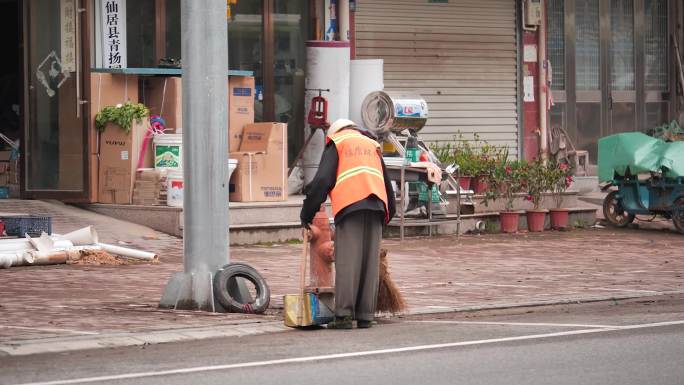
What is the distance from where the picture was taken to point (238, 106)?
66.1 feet

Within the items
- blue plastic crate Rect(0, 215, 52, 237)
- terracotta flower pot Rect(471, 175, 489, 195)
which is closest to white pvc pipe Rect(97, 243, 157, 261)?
blue plastic crate Rect(0, 215, 52, 237)

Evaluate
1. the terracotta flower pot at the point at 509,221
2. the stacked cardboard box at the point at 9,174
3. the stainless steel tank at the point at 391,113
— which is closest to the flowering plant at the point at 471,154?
the terracotta flower pot at the point at 509,221

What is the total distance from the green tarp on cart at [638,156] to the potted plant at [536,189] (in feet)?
3.82

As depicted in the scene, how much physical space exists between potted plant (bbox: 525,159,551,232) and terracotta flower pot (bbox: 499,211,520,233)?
1.25 ft

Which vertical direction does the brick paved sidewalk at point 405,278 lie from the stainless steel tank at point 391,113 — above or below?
below

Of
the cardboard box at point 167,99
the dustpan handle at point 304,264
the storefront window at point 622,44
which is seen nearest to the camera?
the dustpan handle at point 304,264

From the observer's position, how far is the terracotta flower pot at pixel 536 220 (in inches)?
829

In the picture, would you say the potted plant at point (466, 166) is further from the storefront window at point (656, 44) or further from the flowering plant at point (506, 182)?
the storefront window at point (656, 44)

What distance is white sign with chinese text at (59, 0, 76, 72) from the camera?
19375 mm

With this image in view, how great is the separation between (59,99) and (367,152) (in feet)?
31.5

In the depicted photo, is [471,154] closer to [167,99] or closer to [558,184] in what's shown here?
[558,184]

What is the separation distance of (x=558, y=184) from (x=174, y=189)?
6.54m

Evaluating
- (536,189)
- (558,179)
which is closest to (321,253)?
(536,189)

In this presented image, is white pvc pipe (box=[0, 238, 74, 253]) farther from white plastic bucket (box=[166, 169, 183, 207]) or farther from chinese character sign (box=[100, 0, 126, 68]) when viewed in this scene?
chinese character sign (box=[100, 0, 126, 68])
